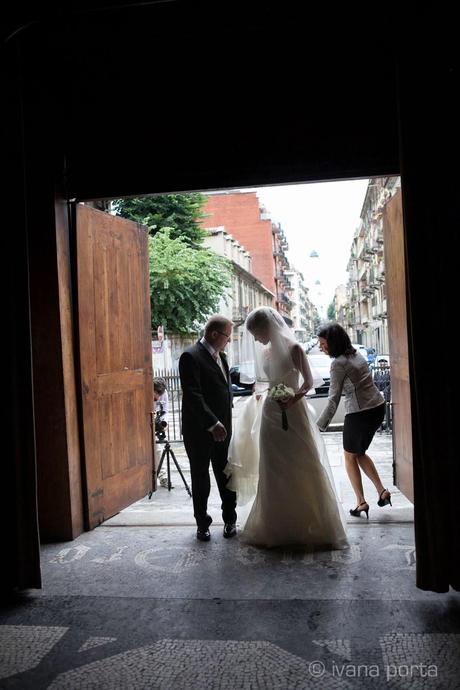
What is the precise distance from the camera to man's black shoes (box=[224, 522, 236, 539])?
480 centimetres

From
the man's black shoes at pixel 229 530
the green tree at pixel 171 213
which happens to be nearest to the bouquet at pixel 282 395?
the man's black shoes at pixel 229 530

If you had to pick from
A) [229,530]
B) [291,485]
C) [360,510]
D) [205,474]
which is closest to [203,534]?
[229,530]

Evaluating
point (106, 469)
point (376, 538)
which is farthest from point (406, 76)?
point (106, 469)

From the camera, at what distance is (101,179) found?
16.2ft

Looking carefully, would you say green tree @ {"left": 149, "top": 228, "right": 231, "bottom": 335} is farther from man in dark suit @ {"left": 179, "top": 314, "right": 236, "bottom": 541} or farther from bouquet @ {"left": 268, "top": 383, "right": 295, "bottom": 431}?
bouquet @ {"left": 268, "top": 383, "right": 295, "bottom": 431}

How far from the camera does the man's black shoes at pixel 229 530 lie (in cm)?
→ 480

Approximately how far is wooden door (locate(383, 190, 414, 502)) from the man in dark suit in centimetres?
168

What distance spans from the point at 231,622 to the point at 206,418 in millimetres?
1819

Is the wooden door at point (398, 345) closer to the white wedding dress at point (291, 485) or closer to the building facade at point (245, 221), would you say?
the white wedding dress at point (291, 485)

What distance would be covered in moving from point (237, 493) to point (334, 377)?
1.36 meters

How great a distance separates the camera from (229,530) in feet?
15.8

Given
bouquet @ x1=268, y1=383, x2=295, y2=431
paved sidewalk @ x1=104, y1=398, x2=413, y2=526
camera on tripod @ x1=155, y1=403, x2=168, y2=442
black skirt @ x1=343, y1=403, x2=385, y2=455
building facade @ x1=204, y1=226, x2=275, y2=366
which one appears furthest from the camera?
building facade @ x1=204, y1=226, x2=275, y2=366

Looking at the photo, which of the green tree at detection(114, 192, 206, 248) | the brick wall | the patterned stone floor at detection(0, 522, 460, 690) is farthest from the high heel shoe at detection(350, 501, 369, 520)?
the brick wall

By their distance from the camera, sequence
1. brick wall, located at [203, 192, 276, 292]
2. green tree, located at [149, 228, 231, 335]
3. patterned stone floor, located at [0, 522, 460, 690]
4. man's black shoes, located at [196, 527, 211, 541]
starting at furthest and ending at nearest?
brick wall, located at [203, 192, 276, 292]
green tree, located at [149, 228, 231, 335]
man's black shoes, located at [196, 527, 211, 541]
patterned stone floor, located at [0, 522, 460, 690]
